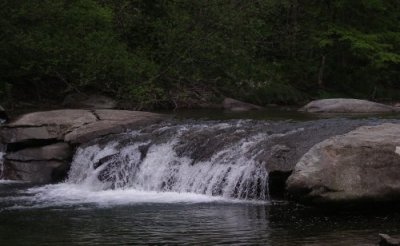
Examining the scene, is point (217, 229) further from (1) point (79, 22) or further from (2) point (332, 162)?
(1) point (79, 22)

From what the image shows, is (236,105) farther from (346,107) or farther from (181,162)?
(181,162)

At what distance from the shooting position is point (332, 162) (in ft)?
33.9

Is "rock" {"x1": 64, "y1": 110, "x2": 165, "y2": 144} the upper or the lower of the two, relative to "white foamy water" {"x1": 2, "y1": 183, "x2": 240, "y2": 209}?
upper

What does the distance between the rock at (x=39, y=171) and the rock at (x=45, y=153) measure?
0.13 metres

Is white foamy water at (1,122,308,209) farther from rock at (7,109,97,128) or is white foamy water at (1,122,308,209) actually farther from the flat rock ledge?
rock at (7,109,97,128)

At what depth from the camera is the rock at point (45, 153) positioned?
15.8 m

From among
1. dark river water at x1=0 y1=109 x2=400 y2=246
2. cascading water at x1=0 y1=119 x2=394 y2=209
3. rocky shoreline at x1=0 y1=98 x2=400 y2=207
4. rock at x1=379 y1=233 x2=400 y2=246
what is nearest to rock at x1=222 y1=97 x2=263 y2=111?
rocky shoreline at x1=0 y1=98 x2=400 y2=207

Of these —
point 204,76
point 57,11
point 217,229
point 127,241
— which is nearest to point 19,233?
point 127,241

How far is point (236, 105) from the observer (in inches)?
997

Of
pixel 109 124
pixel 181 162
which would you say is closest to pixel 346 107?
pixel 109 124

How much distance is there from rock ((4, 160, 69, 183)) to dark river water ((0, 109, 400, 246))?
7.99 ft

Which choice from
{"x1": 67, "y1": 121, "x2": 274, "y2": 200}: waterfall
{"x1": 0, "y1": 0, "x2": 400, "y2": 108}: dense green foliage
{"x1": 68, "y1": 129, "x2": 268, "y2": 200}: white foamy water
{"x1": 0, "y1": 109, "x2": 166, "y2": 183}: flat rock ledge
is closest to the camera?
{"x1": 68, "y1": 129, "x2": 268, "y2": 200}: white foamy water

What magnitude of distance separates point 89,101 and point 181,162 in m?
9.87

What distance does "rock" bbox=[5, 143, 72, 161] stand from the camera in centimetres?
1583
